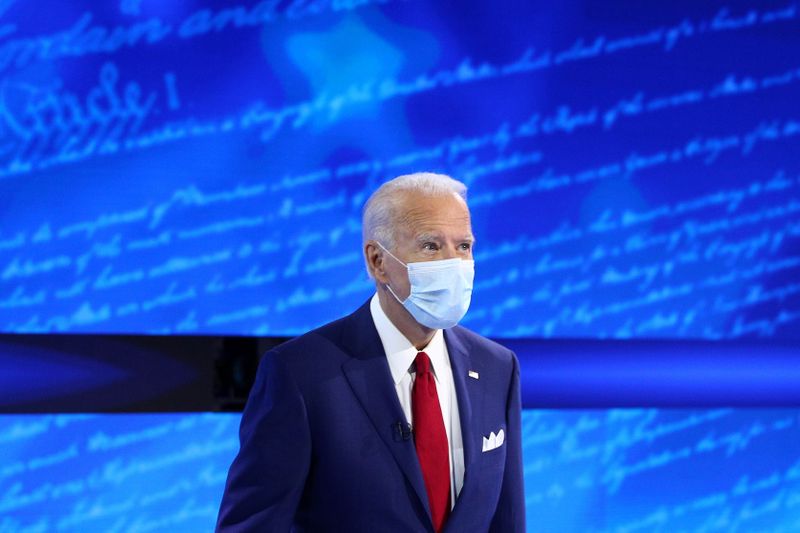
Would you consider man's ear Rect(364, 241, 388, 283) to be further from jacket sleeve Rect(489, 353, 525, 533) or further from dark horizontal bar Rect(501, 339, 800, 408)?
dark horizontal bar Rect(501, 339, 800, 408)

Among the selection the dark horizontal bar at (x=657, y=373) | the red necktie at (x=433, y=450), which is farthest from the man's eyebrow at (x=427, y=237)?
the dark horizontal bar at (x=657, y=373)

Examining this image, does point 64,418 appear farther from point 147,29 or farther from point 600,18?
point 600,18

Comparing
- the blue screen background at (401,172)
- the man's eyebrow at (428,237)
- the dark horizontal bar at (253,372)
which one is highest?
the blue screen background at (401,172)

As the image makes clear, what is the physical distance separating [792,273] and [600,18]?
1190mm

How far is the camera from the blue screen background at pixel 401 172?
9.59 ft

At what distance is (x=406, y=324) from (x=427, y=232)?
0.18m

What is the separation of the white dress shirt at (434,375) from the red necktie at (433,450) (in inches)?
0.6

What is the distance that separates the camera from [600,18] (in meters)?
3.43

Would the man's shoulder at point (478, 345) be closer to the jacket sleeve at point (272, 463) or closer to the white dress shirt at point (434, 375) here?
the white dress shirt at point (434, 375)

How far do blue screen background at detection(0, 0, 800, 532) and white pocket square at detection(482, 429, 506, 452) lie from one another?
1.33 meters

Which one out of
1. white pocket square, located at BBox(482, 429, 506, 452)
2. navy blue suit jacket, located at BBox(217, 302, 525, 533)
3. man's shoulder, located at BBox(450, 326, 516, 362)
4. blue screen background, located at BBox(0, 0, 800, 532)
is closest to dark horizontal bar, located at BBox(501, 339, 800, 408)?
blue screen background, located at BBox(0, 0, 800, 532)

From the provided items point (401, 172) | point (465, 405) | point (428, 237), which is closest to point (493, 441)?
point (465, 405)

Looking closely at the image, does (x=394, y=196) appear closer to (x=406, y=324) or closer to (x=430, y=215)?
(x=430, y=215)

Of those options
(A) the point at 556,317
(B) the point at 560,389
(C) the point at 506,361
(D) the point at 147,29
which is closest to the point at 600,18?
(A) the point at 556,317
